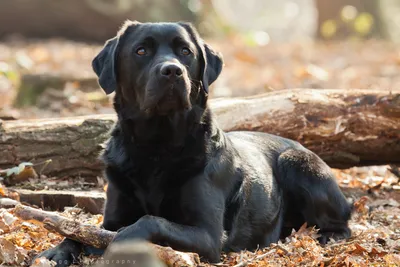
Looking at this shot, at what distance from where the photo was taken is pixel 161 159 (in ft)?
16.0

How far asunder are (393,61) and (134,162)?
36.9ft

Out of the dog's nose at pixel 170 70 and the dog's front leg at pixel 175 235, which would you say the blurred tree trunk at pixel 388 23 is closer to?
the dog's nose at pixel 170 70

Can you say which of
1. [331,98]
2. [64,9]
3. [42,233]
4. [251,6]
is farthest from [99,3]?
[251,6]

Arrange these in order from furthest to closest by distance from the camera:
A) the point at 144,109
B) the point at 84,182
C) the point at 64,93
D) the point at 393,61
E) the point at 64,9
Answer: the point at 64,9
the point at 393,61
the point at 64,93
the point at 84,182
the point at 144,109

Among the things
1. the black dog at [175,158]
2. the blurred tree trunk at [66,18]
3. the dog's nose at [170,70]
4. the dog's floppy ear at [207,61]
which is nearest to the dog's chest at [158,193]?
the black dog at [175,158]

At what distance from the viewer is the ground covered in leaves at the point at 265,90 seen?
4648 millimetres

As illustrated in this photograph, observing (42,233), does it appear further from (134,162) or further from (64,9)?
(64,9)

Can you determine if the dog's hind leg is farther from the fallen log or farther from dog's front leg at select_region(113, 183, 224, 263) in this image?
the fallen log

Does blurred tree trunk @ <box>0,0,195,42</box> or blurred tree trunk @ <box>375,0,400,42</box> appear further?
blurred tree trunk @ <box>375,0,400,42</box>

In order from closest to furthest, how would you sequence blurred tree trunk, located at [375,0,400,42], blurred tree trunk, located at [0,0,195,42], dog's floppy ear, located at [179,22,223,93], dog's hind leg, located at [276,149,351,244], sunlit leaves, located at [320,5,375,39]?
dog's floppy ear, located at [179,22,223,93] → dog's hind leg, located at [276,149,351,244] → blurred tree trunk, located at [0,0,195,42] → sunlit leaves, located at [320,5,375,39] → blurred tree trunk, located at [375,0,400,42]

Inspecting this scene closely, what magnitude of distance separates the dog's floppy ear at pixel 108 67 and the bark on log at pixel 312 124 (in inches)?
65.9

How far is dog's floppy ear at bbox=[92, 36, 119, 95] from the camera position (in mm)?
5051

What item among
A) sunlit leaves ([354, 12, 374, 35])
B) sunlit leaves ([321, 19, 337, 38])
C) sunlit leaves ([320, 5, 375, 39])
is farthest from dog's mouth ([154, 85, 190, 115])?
sunlit leaves ([321, 19, 337, 38])

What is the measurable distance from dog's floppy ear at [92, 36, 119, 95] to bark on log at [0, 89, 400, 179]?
5.49 ft
